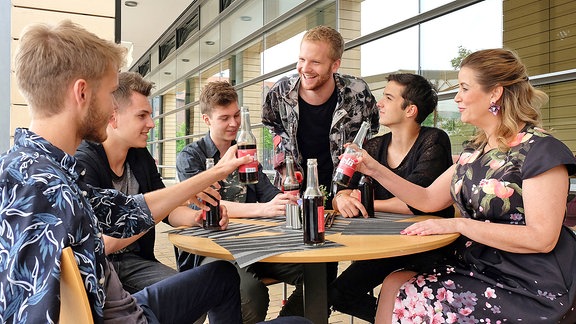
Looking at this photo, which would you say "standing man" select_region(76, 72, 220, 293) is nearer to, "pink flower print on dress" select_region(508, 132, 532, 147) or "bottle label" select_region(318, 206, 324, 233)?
"bottle label" select_region(318, 206, 324, 233)

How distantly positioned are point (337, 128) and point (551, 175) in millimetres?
1308

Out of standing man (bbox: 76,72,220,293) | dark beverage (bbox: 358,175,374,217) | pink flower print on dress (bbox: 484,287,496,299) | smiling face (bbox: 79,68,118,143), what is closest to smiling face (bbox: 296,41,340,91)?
dark beverage (bbox: 358,175,374,217)

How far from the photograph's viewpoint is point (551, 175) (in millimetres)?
1495

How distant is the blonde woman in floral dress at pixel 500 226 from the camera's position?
149 centimetres

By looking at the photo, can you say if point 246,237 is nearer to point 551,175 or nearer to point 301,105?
point 551,175

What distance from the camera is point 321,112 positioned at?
2.75 m

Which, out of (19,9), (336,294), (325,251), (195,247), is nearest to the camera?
(325,251)

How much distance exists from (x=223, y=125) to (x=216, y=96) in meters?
0.18

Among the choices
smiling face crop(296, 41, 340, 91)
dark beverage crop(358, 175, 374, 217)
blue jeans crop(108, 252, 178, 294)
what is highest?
smiling face crop(296, 41, 340, 91)

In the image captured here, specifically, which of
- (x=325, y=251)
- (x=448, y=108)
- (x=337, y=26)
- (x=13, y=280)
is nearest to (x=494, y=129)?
(x=325, y=251)

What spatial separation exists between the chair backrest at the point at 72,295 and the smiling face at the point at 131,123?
1.24m

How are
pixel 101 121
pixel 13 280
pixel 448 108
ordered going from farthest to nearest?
pixel 448 108, pixel 101 121, pixel 13 280

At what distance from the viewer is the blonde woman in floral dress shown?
149cm

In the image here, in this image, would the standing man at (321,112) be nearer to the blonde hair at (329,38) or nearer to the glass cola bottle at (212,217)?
the blonde hair at (329,38)
